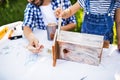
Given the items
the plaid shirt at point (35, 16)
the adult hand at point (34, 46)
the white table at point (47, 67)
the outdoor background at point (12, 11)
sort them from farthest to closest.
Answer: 1. the outdoor background at point (12, 11)
2. the plaid shirt at point (35, 16)
3. the adult hand at point (34, 46)
4. the white table at point (47, 67)

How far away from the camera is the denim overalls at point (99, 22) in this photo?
198 centimetres

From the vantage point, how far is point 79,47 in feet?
5.41

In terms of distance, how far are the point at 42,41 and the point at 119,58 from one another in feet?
1.81

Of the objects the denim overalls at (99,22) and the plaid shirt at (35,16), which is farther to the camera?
the plaid shirt at (35,16)

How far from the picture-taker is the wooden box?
64.0 inches

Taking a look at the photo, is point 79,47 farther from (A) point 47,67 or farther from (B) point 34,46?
(B) point 34,46

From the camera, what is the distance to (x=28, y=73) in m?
1.68

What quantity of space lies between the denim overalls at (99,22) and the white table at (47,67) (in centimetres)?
21

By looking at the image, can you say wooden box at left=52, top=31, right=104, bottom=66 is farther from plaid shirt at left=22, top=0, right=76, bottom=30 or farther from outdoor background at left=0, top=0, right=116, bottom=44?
outdoor background at left=0, top=0, right=116, bottom=44

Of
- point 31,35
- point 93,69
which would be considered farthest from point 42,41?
point 93,69

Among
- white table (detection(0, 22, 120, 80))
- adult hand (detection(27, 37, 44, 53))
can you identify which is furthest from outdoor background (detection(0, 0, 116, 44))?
white table (detection(0, 22, 120, 80))

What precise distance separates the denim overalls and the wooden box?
0.35m

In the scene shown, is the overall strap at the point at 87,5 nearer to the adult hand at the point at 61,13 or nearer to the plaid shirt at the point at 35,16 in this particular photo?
the adult hand at the point at 61,13

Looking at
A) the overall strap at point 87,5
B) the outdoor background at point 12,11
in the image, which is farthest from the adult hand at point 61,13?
→ the outdoor background at point 12,11
